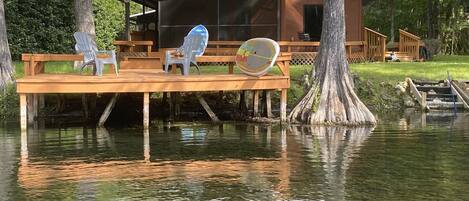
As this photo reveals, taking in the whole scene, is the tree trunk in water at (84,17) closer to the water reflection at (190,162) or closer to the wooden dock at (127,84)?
the wooden dock at (127,84)

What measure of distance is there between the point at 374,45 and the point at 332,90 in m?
10.4

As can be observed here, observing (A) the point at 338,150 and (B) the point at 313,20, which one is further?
(B) the point at 313,20

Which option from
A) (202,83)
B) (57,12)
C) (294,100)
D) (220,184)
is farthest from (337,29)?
(57,12)

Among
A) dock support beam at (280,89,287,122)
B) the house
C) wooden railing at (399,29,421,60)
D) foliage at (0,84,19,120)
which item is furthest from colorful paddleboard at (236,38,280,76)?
wooden railing at (399,29,421,60)

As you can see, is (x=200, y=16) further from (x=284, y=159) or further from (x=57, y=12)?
(x=284, y=159)

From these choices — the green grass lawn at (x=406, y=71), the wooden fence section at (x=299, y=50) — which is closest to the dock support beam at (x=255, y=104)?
the green grass lawn at (x=406, y=71)

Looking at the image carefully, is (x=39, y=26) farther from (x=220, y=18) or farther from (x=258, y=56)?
(x=258, y=56)

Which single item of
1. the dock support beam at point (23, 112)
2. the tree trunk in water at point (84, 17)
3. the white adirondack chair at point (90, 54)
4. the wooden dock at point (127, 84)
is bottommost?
the dock support beam at point (23, 112)

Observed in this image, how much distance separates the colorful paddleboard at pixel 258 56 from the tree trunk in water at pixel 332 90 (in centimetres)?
109

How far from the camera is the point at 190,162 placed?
29.8 feet

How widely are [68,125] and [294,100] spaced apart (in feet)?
16.3

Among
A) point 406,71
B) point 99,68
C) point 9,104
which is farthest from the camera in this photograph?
point 406,71

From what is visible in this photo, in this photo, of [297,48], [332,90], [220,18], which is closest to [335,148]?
[332,90]

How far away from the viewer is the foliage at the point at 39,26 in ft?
71.9
